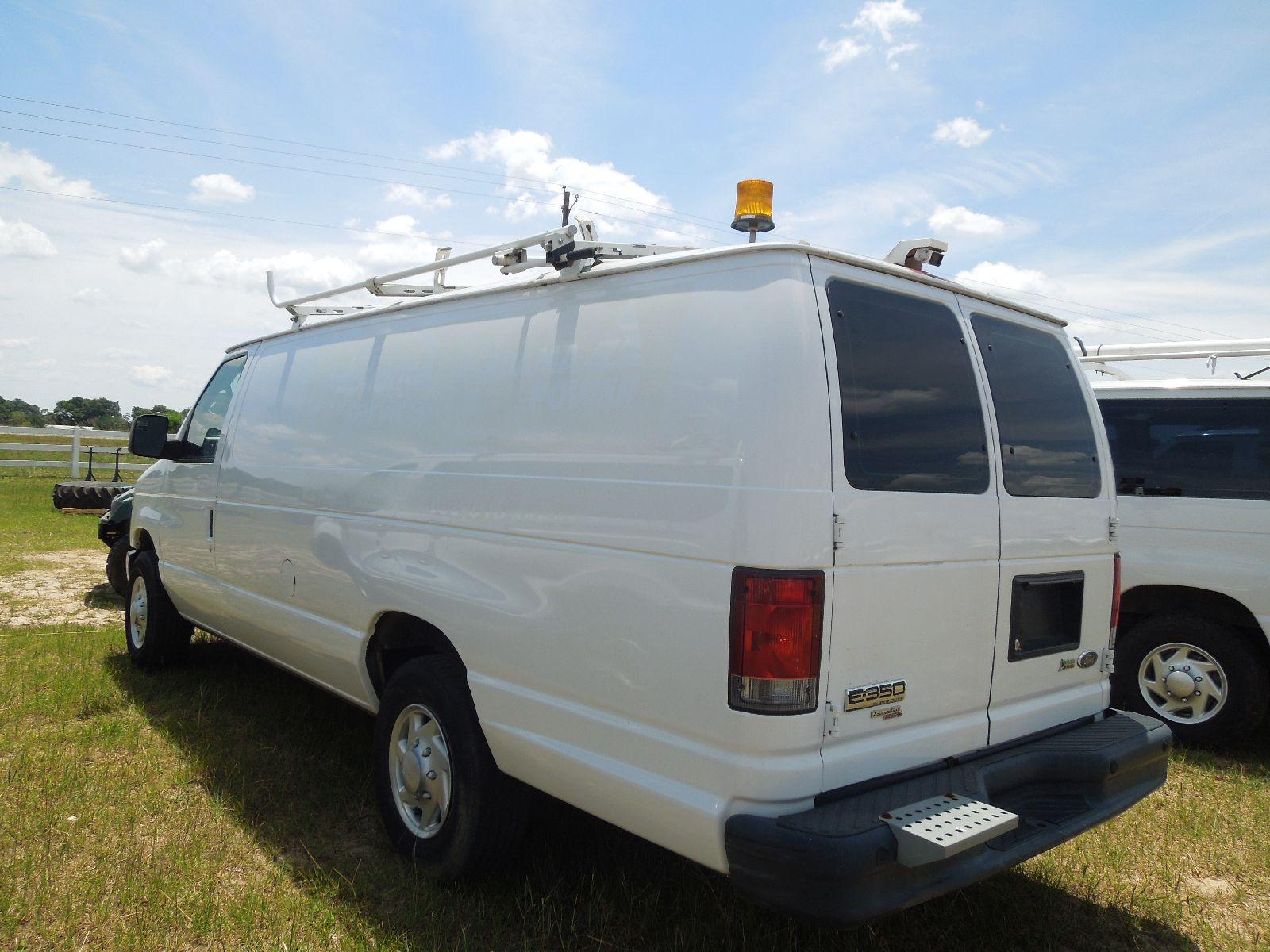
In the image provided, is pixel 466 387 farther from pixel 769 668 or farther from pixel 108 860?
pixel 108 860

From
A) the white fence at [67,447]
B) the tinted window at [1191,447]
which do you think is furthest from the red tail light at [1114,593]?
the white fence at [67,447]

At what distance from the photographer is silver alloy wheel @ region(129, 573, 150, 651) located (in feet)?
21.0

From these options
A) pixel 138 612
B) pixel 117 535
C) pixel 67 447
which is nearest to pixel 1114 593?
pixel 138 612

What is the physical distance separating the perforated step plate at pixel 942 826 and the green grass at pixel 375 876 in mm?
515

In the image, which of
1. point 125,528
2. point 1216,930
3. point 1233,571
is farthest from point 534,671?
point 125,528

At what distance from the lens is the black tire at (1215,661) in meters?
5.32

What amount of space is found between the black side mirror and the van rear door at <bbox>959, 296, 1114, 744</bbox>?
14.9ft

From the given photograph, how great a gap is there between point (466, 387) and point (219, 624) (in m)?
2.89

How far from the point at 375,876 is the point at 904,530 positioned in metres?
2.39

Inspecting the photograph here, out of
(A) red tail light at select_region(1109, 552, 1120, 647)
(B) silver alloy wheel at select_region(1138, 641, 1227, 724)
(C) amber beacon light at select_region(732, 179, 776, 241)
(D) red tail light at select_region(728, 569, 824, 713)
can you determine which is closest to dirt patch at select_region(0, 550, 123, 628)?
(C) amber beacon light at select_region(732, 179, 776, 241)

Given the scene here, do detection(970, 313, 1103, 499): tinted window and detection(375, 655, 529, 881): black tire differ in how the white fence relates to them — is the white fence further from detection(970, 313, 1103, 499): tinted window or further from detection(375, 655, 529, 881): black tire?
detection(970, 313, 1103, 499): tinted window

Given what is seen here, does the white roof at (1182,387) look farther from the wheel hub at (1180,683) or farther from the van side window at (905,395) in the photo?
the van side window at (905,395)

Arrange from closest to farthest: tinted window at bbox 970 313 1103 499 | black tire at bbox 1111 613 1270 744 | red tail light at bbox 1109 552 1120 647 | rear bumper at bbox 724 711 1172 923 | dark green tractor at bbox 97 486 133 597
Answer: rear bumper at bbox 724 711 1172 923
tinted window at bbox 970 313 1103 499
red tail light at bbox 1109 552 1120 647
black tire at bbox 1111 613 1270 744
dark green tractor at bbox 97 486 133 597

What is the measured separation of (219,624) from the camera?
549 centimetres
